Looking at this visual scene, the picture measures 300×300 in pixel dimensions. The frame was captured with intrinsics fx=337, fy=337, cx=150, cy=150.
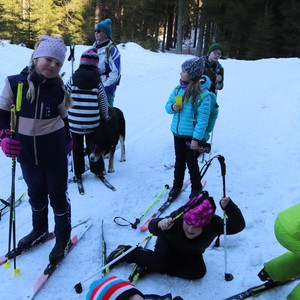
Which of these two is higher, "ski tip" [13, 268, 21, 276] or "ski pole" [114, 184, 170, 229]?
"ski pole" [114, 184, 170, 229]

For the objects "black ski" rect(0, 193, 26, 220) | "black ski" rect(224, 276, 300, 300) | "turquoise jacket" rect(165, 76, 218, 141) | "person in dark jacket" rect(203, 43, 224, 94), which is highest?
"person in dark jacket" rect(203, 43, 224, 94)

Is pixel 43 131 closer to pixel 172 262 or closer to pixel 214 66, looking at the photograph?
pixel 172 262

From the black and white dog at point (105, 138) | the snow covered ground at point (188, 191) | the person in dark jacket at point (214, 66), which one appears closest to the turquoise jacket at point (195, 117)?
the snow covered ground at point (188, 191)

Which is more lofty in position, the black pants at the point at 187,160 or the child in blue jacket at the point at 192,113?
the child in blue jacket at the point at 192,113

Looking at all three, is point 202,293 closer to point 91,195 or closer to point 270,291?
point 270,291

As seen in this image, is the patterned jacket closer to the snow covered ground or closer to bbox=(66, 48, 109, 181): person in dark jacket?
bbox=(66, 48, 109, 181): person in dark jacket

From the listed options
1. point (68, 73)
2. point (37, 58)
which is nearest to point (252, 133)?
point (37, 58)

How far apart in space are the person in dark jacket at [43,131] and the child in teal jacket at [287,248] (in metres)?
2.12

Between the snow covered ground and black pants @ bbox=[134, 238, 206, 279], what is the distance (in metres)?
0.10

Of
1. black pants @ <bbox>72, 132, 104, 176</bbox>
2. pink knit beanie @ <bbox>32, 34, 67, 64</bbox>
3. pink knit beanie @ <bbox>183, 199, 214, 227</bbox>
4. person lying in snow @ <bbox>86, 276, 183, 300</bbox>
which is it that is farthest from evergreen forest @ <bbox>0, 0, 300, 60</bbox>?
person lying in snow @ <bbox>86, 276, 183, 300</bbox>

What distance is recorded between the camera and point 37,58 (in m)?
3.13

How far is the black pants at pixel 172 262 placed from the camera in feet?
11.0

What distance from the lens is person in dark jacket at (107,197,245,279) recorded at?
3141 mm

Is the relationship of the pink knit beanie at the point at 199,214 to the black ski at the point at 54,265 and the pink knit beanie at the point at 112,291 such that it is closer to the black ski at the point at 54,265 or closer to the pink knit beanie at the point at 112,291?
the pink knit beanie at the point at 112,291
